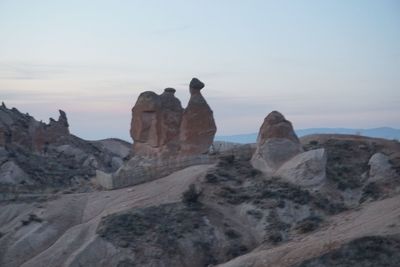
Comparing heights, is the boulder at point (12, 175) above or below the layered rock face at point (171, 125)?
below

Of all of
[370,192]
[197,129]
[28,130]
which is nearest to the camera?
[370,192]

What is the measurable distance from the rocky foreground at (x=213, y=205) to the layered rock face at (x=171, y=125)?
0.24 ft

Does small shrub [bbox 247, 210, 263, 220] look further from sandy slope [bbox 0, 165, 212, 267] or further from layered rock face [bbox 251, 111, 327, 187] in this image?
sandy slope [bbox 0, 165, 212, 267]

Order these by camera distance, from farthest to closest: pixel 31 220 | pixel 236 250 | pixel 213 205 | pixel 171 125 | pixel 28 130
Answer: pixel 28 130, pixel 171 125, pixel 31 220, pixel 213 205, pixel 236 250

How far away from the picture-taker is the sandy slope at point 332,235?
2541cm

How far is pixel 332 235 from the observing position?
26.7m

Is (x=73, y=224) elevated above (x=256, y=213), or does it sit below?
below

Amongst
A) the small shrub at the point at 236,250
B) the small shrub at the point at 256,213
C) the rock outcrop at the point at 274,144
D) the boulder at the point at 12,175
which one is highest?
the rock outcrop at the point at 274,144

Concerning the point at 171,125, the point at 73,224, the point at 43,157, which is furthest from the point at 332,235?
the point at 43,157

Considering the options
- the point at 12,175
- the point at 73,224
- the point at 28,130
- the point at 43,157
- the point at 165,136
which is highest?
the point at 28,130

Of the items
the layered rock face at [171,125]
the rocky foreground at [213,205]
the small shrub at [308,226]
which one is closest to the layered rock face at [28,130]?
the rocky foreground at [213,205]

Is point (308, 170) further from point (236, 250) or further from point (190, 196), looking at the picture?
point (236, 250)

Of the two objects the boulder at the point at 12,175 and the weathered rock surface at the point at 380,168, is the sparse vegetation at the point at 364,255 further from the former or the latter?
the boulder at the point at 12,175

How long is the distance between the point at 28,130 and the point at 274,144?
137 feet
